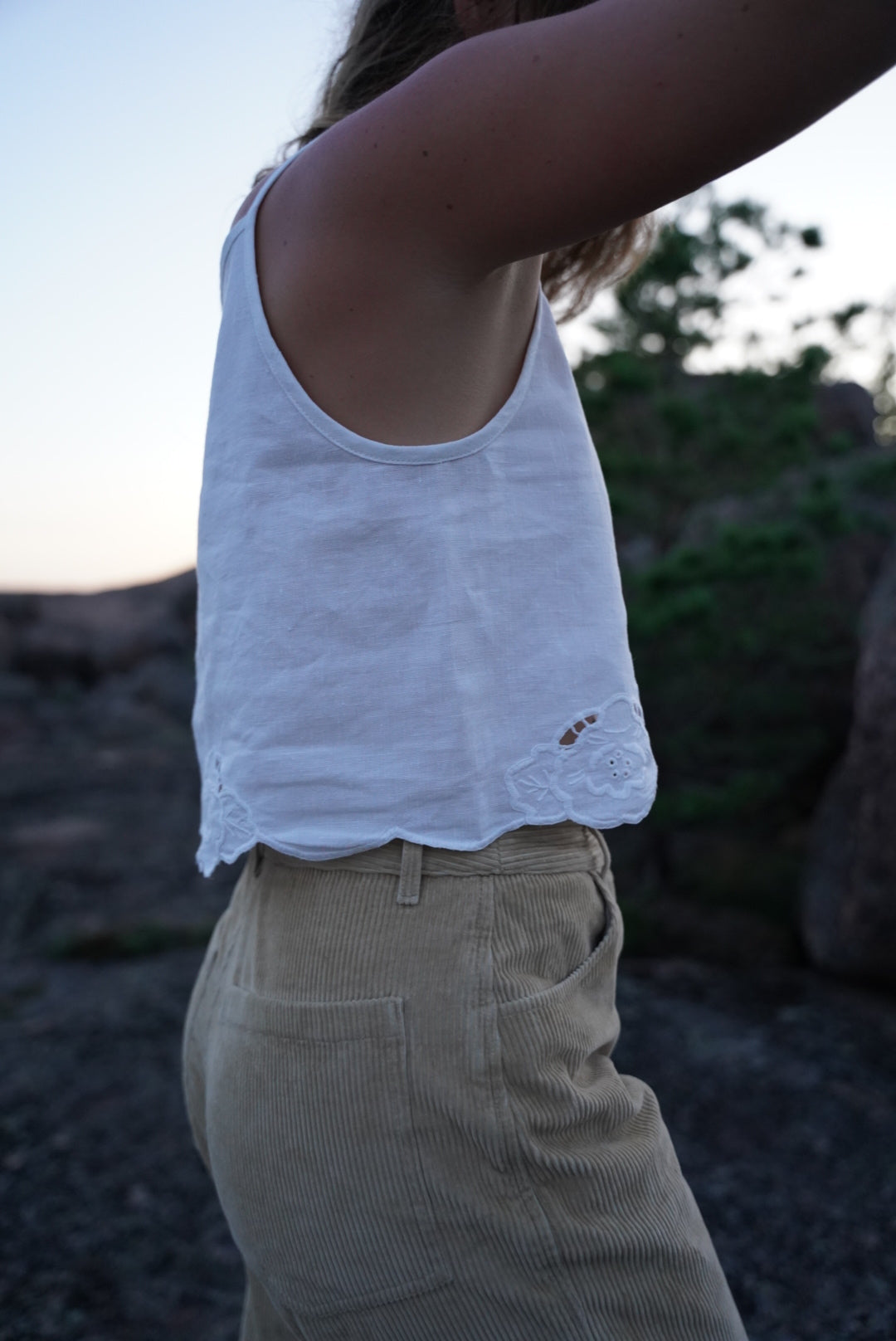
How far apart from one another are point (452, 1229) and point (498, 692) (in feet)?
1.45

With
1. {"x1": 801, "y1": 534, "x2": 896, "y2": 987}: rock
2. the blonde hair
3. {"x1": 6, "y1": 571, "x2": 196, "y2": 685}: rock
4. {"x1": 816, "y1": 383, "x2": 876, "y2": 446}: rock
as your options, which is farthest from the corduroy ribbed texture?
{"x1": 6, "y1": 571, "x2": 196, "y2": 685}: rock

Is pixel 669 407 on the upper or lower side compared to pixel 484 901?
upper

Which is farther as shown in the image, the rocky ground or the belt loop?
the rocky ground

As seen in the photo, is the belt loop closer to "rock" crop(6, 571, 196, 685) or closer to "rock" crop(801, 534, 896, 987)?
"rock" crop(801, 534, 896, 987)

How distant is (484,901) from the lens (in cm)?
88

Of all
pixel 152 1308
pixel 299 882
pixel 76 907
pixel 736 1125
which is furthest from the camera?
A: pixel 76 907

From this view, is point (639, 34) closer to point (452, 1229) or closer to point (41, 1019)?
point (452, 1229)

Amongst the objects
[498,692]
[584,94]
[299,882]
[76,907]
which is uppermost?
[584,94]

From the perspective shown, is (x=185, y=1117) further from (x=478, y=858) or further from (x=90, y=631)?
(x=90, y=631)

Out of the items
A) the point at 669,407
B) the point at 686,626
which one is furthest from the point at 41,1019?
the point at 669,407

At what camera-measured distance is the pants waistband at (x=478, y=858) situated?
0.89m

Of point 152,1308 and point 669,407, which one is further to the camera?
point 669,407

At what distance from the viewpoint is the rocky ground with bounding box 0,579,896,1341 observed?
2398 millimetres

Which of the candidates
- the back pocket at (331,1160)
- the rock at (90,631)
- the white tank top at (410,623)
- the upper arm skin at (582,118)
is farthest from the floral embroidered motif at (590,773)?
the rock at (90,631)
